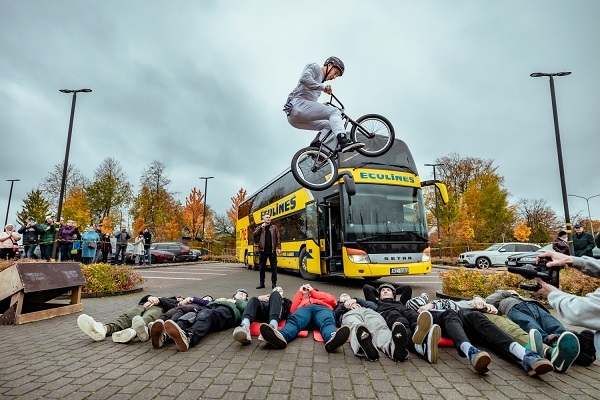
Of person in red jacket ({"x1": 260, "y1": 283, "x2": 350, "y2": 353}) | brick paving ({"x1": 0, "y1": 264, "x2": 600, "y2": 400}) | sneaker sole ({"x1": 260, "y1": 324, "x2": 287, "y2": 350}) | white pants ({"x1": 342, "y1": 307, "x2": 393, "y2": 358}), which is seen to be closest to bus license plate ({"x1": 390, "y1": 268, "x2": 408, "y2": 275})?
person in red jacket ({"x1": 260, "y1": 283, "x2": 350, "y2": 353})

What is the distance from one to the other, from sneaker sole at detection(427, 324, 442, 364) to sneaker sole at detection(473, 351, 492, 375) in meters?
0.41

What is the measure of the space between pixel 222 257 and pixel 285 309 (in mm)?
25976

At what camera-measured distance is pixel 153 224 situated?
39781 millimetres

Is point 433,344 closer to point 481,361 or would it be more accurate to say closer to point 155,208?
point 481,361

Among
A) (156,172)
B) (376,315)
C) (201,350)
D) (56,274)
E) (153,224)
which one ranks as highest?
(156,172)

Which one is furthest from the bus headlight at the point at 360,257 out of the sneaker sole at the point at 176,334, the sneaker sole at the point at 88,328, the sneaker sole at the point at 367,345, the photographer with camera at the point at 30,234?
the photographer with camera at the point at 30,234

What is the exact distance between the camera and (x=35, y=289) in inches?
207

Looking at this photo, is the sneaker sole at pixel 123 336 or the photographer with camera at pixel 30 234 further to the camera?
the photographer with camera at pixel 30 234

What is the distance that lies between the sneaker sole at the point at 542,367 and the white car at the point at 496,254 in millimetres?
18238

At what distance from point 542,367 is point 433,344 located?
0.90m

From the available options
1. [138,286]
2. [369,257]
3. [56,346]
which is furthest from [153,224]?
[56,346]

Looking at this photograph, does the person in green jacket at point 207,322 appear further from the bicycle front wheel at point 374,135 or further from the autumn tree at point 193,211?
the autumn tree at point 193,211

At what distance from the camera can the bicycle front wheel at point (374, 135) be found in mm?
6867

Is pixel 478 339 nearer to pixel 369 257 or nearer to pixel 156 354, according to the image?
pixel 156 354
